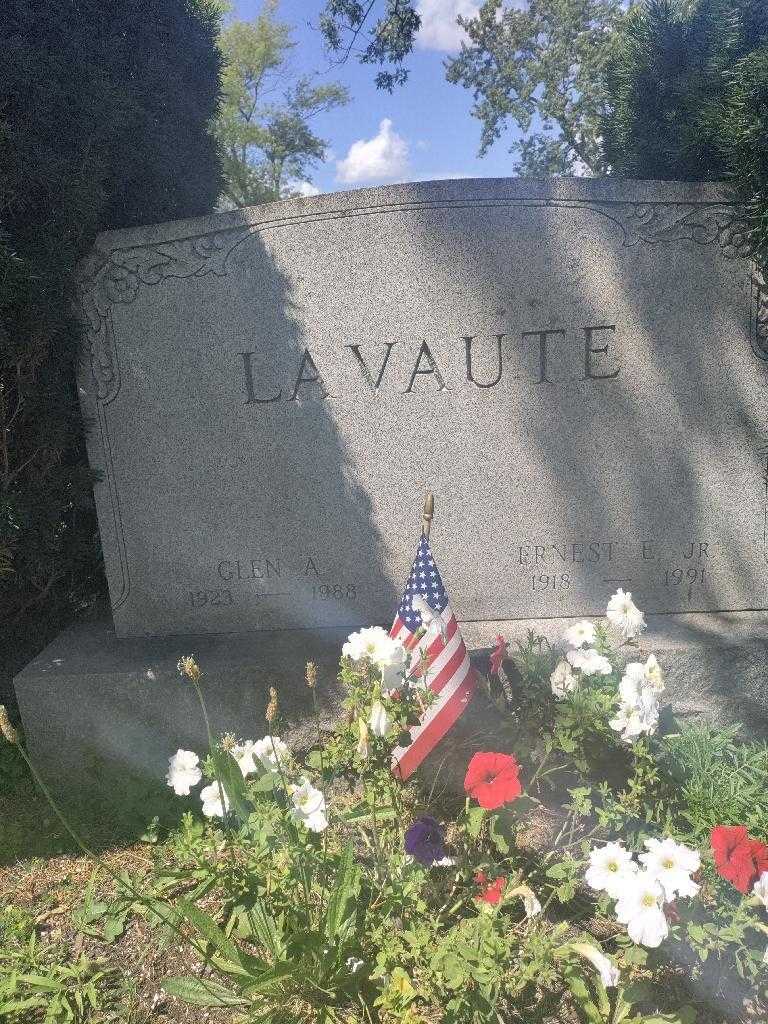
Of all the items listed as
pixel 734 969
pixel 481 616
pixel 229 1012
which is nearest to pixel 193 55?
pixel 481 616

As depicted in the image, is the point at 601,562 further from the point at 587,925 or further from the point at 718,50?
the point at 718,50

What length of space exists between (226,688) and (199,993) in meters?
1.15

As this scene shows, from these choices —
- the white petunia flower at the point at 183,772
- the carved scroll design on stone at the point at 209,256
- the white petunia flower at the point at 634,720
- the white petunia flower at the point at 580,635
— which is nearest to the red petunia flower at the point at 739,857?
the white petunia flower at the point at 634,720

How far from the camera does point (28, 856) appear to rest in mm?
2750

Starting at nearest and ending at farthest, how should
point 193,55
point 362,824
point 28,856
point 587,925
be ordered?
point 587,925, point 362,824, point 28,856, point 193,55

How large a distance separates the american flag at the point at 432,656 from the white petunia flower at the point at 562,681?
277mm

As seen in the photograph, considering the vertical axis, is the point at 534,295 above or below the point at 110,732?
above

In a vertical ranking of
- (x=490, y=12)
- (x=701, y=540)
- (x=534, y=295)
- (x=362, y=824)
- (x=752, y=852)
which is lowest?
(x=362, y=824)

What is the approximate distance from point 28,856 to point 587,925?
78.8 inches

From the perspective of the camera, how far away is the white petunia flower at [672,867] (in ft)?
5.35

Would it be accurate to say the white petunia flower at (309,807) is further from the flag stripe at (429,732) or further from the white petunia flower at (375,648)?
the flag stripe at (429,732)

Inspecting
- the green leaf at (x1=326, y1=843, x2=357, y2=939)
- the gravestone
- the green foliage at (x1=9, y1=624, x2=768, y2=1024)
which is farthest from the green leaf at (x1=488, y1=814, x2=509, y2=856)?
the gravestone

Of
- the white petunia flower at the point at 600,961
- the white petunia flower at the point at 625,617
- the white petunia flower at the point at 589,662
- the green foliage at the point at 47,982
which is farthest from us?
the white petunia flower at the point at 625,617

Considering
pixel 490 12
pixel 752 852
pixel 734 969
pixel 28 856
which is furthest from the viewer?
pixel 490 12
